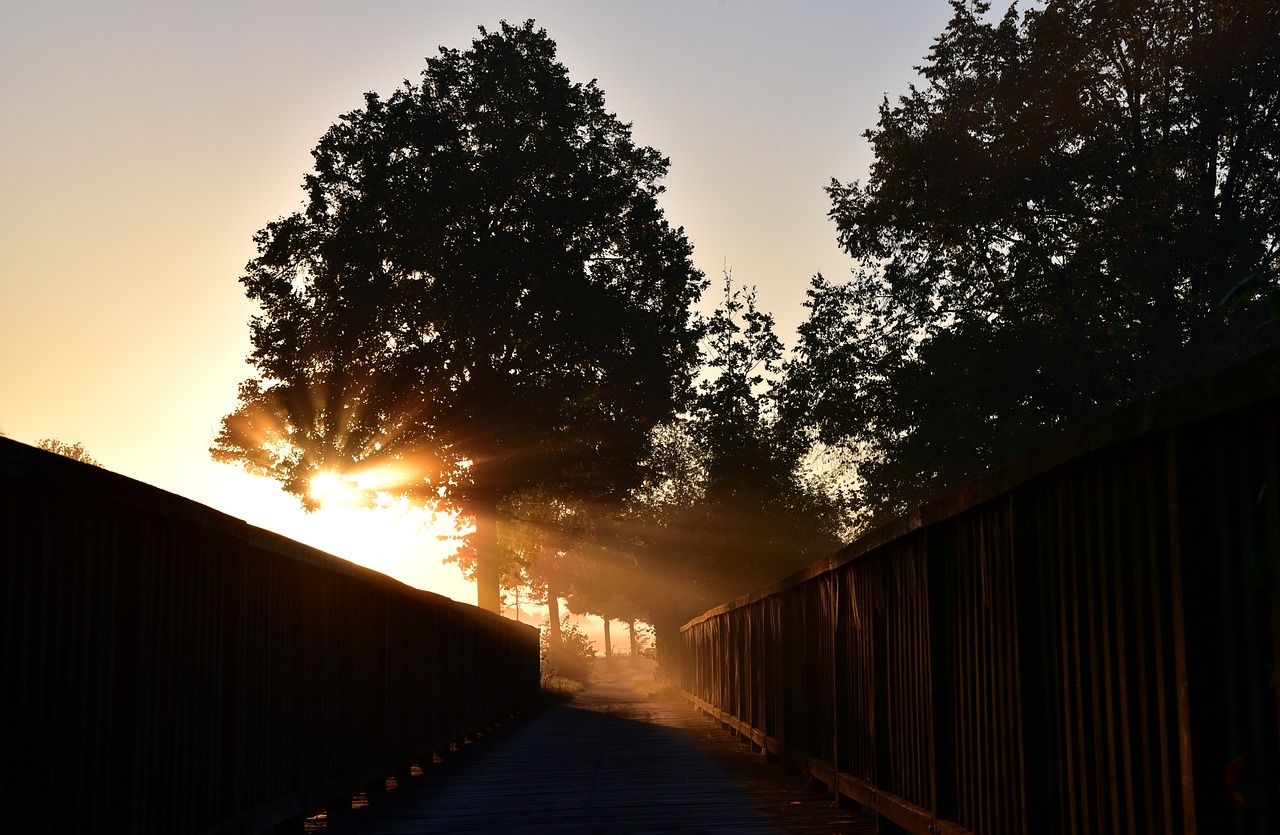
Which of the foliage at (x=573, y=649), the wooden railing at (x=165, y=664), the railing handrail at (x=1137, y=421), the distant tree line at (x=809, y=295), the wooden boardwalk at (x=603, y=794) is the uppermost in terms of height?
the distant tree line at (x=809, y=295)

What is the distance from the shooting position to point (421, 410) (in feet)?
118

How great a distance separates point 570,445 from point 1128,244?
16.5 metres

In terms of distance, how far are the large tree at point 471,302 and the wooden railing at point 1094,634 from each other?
2812cm

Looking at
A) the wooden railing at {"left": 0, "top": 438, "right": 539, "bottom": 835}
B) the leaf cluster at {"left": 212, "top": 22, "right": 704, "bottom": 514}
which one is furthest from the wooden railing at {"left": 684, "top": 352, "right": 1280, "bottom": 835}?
the leaf cluster at {"left": 212, "top": 22, "right": 704, "bottom": 514}

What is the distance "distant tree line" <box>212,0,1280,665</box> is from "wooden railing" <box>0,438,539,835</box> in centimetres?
2301

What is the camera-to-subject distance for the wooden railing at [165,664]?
441 centimetres

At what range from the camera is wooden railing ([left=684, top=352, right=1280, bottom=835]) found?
3.19 metres

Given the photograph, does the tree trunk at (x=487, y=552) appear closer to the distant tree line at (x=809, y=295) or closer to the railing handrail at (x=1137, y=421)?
the distant tree line at (x=809, y=295)

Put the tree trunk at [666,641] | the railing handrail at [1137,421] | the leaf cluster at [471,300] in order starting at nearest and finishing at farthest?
the railing handrail at [1137,421] < the leaf cluster at [471,300] < the tree trunk at [666,641]

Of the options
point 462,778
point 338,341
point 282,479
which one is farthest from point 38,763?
point 282,479

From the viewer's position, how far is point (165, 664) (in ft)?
18.9

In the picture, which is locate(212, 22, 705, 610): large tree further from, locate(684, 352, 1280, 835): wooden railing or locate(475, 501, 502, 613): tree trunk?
locate(684, 352, 1280, 835): wooden railing

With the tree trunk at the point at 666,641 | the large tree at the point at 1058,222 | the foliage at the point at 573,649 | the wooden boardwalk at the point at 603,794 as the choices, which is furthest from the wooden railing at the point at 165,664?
the foliage at the point at 573,649

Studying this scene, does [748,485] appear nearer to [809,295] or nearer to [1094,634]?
Answer: [809,295]
